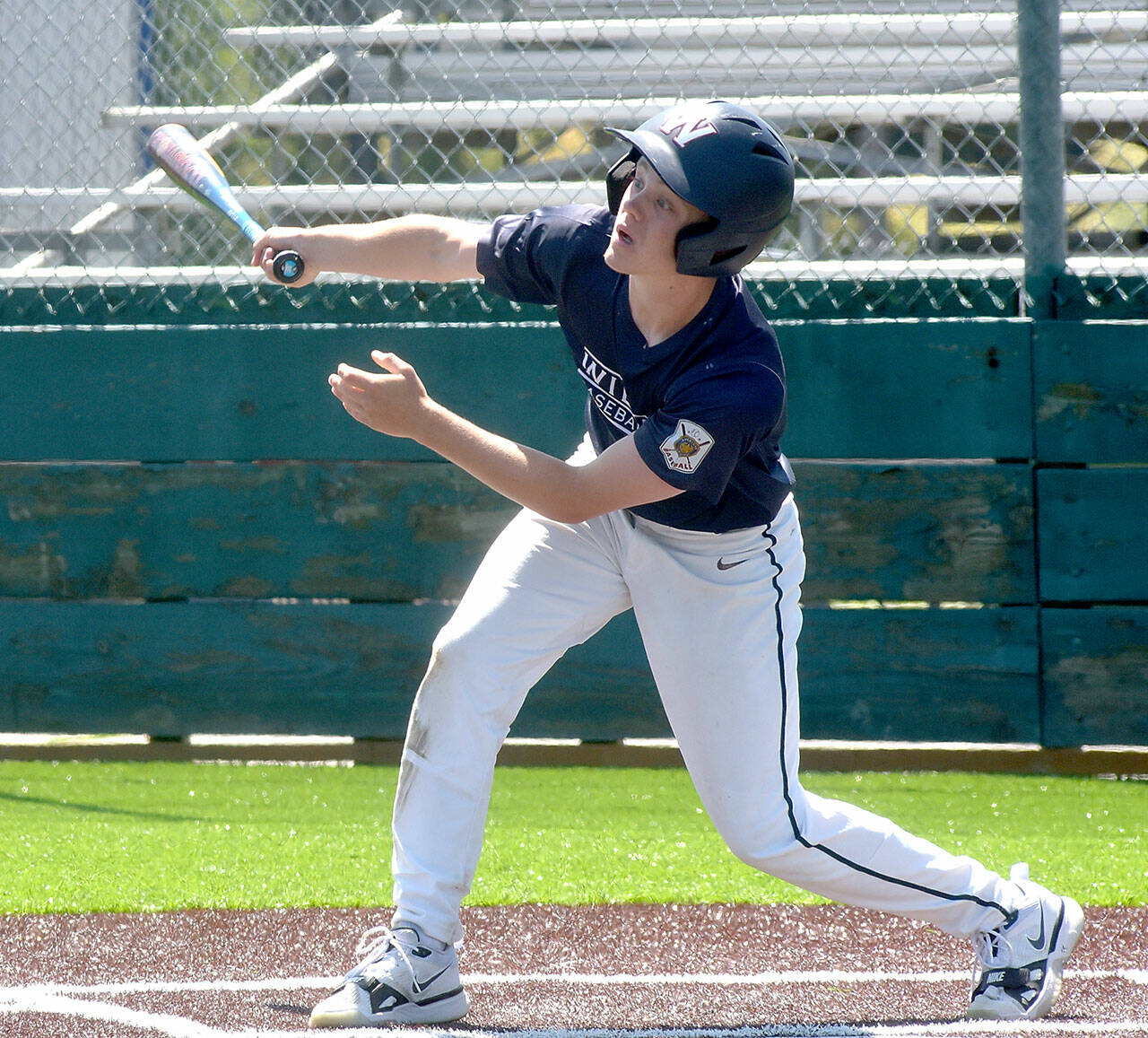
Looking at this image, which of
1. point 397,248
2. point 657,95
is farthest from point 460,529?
point 657,95

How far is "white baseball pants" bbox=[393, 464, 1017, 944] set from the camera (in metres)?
2.64

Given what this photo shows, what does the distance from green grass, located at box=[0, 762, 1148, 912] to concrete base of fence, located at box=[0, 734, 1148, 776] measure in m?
0.08

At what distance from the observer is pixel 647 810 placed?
4.30 meters

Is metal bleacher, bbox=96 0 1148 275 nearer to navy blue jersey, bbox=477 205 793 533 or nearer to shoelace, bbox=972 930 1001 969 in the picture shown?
navy blue jersey, bbox=477 205 793 533

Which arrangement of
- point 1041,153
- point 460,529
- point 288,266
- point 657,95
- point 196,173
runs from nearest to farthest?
point 288,266, point 196,173, point 1041,153, point 460,529, point 657,95

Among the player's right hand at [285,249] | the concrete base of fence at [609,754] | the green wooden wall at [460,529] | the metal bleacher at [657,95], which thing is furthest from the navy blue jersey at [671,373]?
the metal bleacher at [657,95]

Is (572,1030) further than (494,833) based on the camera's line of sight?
No

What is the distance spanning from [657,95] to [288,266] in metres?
5.50

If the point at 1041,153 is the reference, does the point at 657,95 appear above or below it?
above

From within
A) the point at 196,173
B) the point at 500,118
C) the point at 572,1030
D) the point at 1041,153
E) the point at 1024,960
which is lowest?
the point at 572,1030

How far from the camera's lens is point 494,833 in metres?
4.02

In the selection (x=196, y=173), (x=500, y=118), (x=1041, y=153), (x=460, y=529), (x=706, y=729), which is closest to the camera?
(x=706, y=729)

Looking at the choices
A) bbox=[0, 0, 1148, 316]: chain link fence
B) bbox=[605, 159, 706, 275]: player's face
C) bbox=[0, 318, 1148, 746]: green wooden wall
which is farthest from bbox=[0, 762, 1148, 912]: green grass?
bbox=[605, 159, 706, 275]: player's face

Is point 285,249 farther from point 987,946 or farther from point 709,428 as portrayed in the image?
point 987,946
